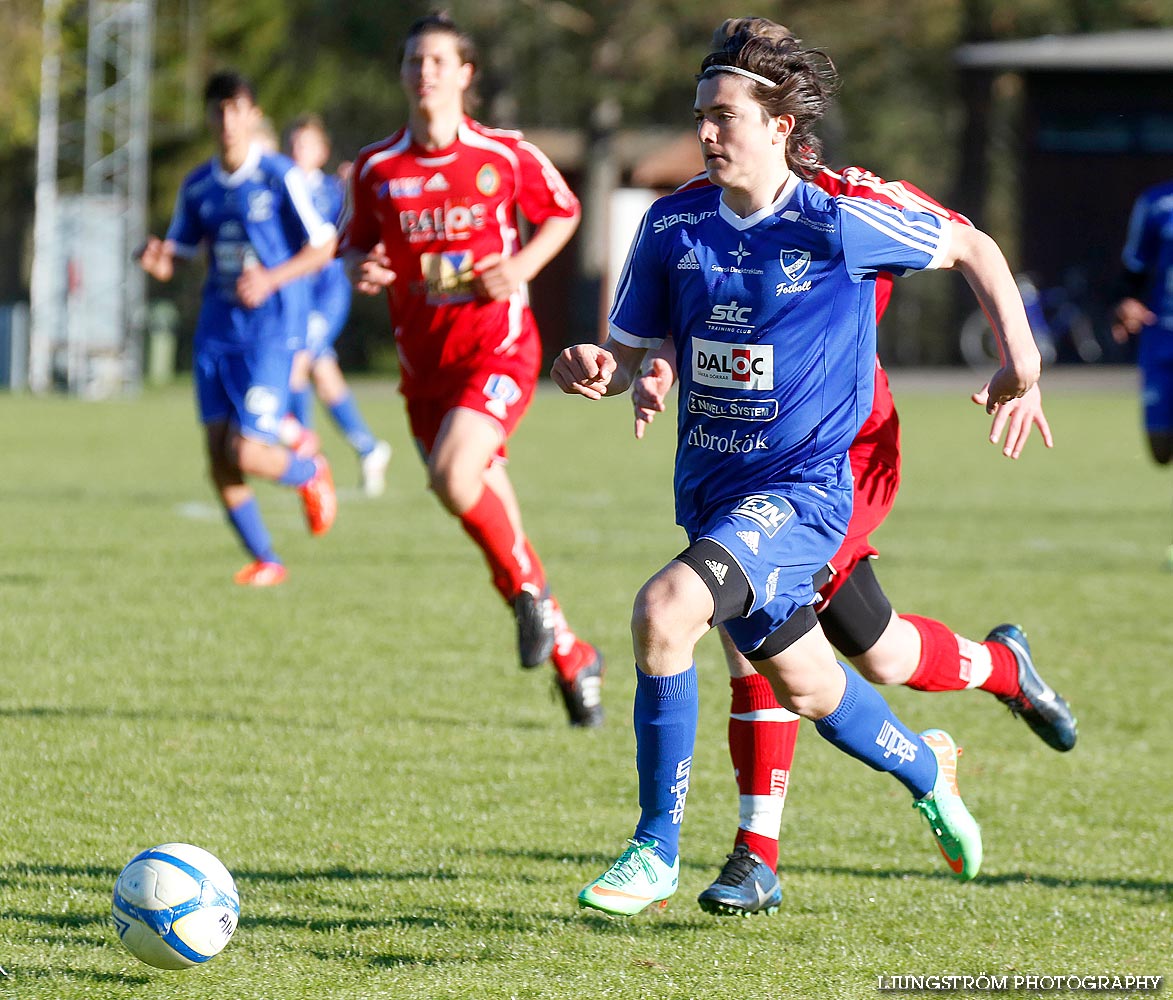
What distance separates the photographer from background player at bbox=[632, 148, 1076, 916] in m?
3.94

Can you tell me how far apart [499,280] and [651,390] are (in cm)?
225

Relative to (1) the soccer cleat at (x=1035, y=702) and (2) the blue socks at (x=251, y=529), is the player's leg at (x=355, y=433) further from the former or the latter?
(1) the soccer cleat at (x=1035, y=702)

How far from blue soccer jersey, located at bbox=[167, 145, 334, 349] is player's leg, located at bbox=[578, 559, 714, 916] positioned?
5.31 metres

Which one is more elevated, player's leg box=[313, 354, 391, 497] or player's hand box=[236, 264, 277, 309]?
player's hand box=[236, 264, 277, 309]

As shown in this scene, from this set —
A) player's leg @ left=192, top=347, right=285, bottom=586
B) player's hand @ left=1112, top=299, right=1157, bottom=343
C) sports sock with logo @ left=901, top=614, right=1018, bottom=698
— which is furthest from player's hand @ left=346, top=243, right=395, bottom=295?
player's hand @ left=1112, top=299, right=1157, bottom=343

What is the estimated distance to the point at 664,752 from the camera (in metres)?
3.84

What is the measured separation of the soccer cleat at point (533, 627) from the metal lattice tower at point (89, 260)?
18092 millimetres

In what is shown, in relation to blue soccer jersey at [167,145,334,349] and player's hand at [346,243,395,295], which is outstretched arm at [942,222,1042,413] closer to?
player's hand at [346,243,395,295]

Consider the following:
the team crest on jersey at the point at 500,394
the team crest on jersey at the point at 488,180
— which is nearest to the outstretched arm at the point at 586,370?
the team crest on jersey at the point at 500,394

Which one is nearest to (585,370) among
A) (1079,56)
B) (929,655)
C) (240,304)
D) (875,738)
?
(875,738)

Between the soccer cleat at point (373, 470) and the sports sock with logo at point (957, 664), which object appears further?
the soccer cleat at point (373, 470)

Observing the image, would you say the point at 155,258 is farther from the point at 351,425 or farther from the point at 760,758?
the point at 760,758

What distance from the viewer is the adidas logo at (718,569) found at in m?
3.69

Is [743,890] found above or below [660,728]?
below
